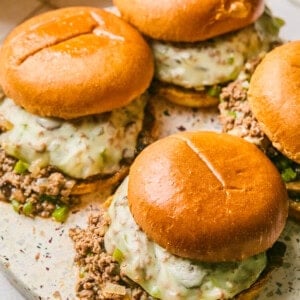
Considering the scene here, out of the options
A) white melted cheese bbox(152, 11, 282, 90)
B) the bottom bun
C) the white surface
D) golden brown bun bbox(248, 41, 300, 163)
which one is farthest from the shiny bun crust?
the white surface

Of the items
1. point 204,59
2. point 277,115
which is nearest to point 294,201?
point 277,115

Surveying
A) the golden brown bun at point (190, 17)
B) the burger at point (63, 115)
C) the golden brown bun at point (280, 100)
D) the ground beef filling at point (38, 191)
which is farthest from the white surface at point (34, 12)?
the ground beef filling at point (38, 191)

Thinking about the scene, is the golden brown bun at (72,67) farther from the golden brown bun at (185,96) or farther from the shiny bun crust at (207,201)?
the shiny bun crust at (207,201)

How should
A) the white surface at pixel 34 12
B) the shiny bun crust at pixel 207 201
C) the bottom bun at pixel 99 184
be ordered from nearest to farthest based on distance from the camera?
→ the shiny bun crust at pixel 207 201 < the bottom bun at pixel 99 184 < the white surface at pixel 34 12

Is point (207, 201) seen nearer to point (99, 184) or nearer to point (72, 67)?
point (99, 184)

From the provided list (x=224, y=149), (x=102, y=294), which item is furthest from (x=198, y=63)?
(x=102, y=294)

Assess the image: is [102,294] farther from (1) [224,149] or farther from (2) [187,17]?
(2) [187,17]
